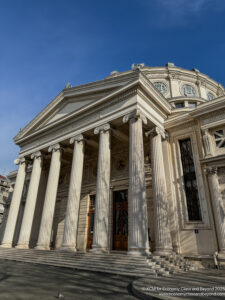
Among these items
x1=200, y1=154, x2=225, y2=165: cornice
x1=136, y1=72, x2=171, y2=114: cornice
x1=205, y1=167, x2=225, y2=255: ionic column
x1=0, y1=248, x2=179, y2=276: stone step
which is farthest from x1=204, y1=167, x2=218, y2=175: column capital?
x1=0, y1=248, x2=179, y2=276: stone step

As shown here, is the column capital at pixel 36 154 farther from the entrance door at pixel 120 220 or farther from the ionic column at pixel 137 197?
the ionic column at pixel 137 197

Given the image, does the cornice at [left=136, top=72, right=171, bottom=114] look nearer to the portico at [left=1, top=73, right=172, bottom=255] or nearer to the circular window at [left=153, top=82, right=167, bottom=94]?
the portico at [left=1, top=73, right=172, bottom=255]

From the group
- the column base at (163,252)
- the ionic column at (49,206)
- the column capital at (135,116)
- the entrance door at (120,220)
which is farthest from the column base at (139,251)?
the ionic column at (49,206)

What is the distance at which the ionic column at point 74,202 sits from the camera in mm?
11352

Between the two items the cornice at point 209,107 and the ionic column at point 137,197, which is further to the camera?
the cornice at point 209,107

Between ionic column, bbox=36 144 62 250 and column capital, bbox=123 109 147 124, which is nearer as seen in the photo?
column capital, bbox=123 109 147 124

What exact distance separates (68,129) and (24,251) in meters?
8.33

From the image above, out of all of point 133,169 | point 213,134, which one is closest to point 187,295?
point 133,169

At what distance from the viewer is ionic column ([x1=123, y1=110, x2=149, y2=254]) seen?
867 centimetres

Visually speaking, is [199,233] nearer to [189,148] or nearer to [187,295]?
[189,148]

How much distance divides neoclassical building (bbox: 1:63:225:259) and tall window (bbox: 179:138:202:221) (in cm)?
6

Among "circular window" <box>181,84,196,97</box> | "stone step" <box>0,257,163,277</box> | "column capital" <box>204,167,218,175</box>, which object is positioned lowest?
"stone step" <box>0,257,163,277</box>

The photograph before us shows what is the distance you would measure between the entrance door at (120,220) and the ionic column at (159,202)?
12.3 feet

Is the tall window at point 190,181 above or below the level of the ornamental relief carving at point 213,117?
below
